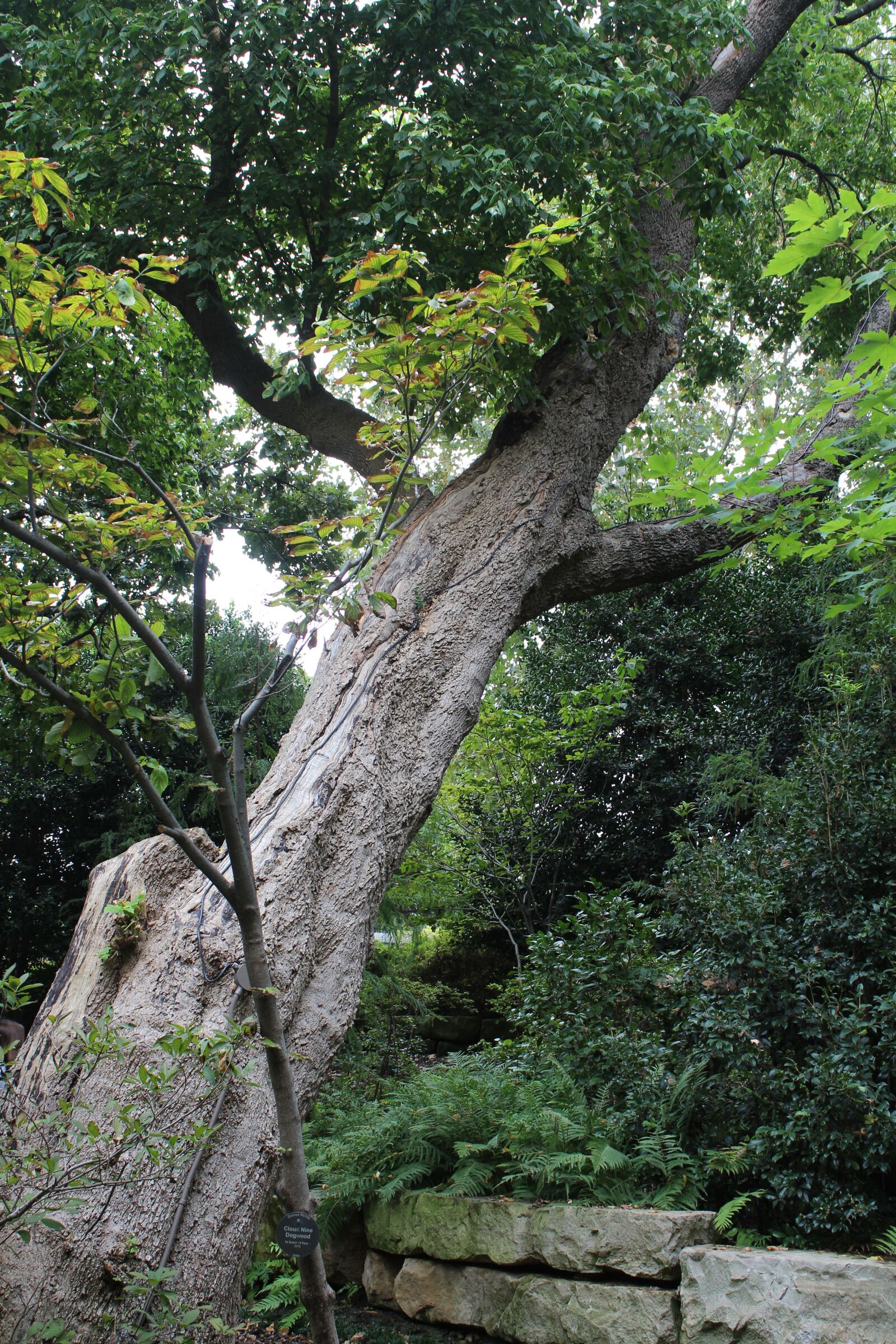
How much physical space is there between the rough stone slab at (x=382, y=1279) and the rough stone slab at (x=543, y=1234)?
0.08 metres

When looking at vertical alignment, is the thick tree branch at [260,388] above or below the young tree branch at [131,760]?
above

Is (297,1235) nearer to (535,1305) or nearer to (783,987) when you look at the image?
(535,1305)

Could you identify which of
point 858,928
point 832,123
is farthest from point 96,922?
point 832,123

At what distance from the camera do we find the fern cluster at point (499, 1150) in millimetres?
3580

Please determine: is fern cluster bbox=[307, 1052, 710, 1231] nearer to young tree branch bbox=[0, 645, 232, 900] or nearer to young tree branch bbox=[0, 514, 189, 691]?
young tree branch bbox=[0, 645, 232, 900]

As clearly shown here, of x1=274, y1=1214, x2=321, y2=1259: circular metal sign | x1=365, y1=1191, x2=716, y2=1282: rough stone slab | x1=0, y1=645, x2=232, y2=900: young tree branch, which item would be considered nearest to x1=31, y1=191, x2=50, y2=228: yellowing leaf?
x1=0, y1=645, x2=232, y2=900: young tree branch

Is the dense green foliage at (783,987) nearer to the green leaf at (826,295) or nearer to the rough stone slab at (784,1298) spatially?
the rough stone slab at (784,1298)

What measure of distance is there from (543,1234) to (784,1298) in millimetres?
1005

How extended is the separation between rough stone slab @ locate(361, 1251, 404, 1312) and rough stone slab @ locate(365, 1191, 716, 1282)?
0.27 feet

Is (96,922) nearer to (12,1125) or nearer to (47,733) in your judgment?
(12,1125)

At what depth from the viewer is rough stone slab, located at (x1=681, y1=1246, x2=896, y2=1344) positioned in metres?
2.81

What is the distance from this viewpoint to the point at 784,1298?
9.59 feet

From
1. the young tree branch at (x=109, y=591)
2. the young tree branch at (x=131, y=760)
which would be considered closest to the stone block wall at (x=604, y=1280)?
the young tree branch at (x=131, y=760)

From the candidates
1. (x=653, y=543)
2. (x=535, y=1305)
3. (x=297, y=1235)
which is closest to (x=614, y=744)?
(x=653, y=543)
